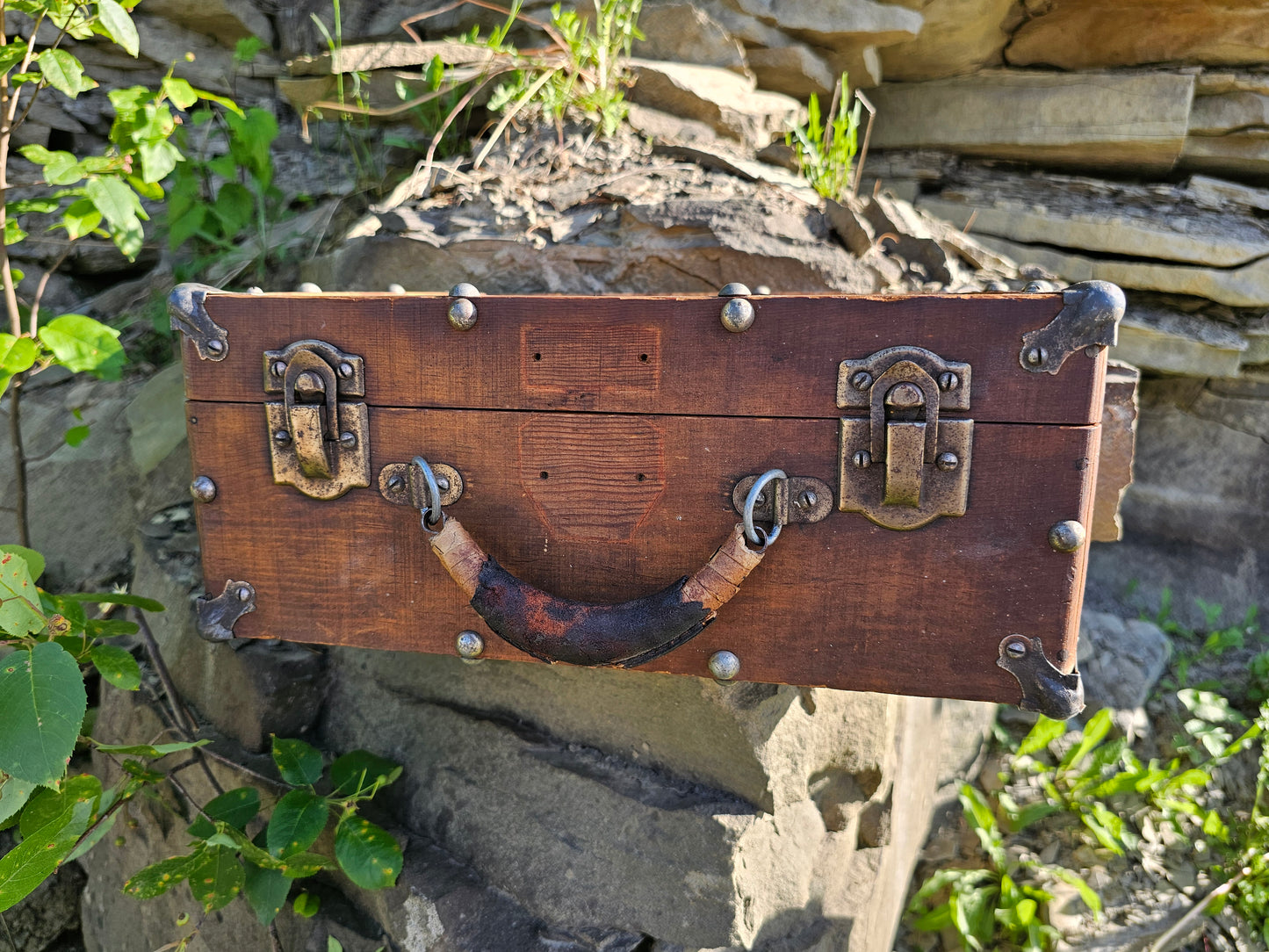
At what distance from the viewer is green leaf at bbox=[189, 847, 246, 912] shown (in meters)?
1.52

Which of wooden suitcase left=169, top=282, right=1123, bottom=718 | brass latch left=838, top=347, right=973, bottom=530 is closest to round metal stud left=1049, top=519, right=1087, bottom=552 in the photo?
wooden suitcase left=169, top=282, right=1123, bottom=718

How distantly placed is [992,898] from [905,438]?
63.5 inches

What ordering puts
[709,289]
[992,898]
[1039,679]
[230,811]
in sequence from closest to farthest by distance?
[1039,679]
[230,811]
[709,289]
[992,898]

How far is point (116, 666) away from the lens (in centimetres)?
153

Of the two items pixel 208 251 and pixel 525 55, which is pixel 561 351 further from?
pixel 208 251

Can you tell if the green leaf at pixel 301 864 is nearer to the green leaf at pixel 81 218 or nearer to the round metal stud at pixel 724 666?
the round metal stud at pixel 724 666

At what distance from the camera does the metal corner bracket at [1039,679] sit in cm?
127

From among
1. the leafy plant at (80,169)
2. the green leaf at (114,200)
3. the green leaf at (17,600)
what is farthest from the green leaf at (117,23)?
the green leaf at (17,600)

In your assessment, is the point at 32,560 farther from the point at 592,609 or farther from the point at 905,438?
the point at 905,438

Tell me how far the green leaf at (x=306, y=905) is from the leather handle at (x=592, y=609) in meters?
0.87

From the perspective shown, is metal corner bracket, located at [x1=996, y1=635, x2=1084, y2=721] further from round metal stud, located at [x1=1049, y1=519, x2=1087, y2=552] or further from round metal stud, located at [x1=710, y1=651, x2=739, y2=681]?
round metal stud, located at [x1=710, y1=651, x2=739, y2=681]

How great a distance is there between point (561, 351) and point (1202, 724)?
2285mm

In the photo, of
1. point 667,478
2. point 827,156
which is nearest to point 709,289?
point 827,156

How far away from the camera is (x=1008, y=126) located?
2.85 meters
